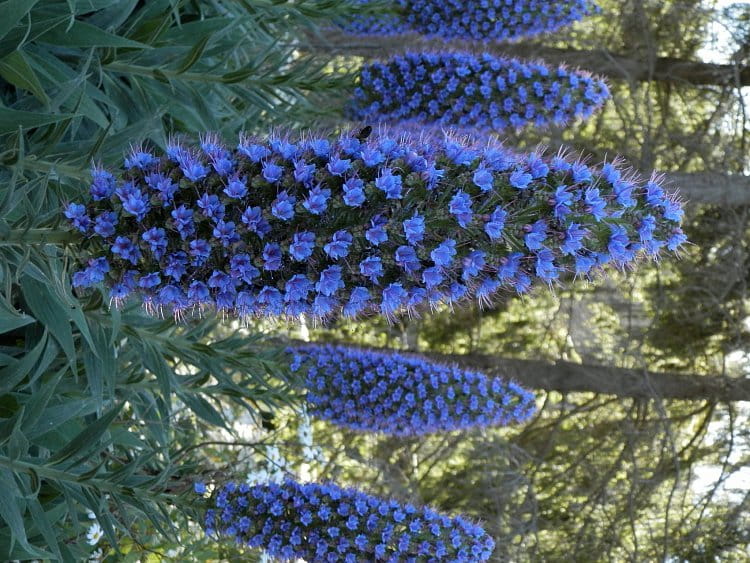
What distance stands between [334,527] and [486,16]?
15.8 feet

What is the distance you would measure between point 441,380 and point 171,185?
13.3 feet

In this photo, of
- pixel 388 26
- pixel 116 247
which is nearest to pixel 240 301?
pixel 116 247

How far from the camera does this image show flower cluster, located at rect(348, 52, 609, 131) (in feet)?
19.7

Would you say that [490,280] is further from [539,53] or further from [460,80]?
[539,53]

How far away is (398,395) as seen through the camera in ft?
20.2

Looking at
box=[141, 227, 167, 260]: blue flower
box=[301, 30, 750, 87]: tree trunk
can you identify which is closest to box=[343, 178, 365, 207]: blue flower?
box=[141, 227, 167, 260]: blue flower

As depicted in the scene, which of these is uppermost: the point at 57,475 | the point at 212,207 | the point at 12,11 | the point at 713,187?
the point at 713,187

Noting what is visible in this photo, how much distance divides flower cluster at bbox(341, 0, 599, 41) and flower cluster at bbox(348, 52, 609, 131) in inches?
31.4

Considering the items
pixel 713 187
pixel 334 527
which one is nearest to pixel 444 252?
pixel 334 527

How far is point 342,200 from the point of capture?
257 centimetres

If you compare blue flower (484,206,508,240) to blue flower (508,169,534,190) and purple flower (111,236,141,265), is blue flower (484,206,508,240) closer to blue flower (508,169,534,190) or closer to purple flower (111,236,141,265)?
blue flower (508,169,534,190)

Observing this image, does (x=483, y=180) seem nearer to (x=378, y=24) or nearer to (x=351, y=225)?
(x=351, y=225)

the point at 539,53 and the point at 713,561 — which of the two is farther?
the point at 539,53

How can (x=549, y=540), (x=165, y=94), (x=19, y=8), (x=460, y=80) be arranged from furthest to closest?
(x=549, y=540) < (x=460, y=80) < (x=165, y=94) < (x=19, y=8)
